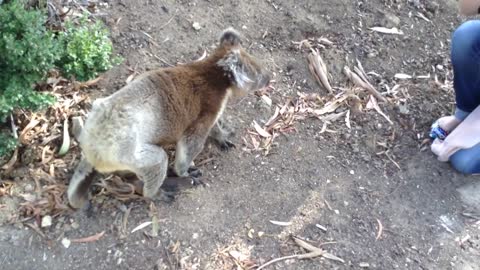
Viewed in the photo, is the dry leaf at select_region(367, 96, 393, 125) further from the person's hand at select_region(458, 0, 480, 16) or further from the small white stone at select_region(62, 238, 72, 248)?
the small white stone at select_region(62, 238, 72, 248)

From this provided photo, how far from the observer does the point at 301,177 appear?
482cm

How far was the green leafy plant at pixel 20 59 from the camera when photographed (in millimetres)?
4238

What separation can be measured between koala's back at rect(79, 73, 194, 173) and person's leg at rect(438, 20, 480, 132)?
2.31 metres

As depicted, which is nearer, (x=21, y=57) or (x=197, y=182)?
(x=21, y=57)

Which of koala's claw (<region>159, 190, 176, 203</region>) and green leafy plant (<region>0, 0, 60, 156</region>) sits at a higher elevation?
green leafy plant (<region>0, 0, 60, 156</region>)

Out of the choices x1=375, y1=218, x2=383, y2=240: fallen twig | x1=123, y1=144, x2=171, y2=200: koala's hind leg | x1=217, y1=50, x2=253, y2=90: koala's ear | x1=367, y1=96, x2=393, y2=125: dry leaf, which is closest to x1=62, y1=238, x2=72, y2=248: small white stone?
x1=123, y1=144, x2=171, y2=200: koala's hind leg

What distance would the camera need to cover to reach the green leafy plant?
13.9 ft

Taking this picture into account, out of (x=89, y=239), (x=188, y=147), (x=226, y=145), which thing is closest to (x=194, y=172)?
(x=188, y=147)

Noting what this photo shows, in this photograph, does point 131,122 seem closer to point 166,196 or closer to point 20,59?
point 166,196

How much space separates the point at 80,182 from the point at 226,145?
127 cm

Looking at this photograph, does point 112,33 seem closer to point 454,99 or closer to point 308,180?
point 308,180

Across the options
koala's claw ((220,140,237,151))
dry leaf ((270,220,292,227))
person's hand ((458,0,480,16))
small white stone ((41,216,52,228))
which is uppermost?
person's hand ((458,0,480,16))

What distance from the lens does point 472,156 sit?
491 centimetres

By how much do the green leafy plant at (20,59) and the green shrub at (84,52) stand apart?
0.99ft
